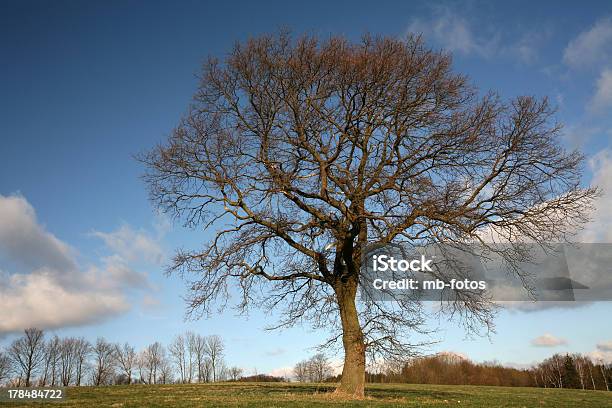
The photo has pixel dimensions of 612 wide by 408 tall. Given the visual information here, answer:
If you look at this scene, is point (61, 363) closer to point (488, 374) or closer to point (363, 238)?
point (488, 374)

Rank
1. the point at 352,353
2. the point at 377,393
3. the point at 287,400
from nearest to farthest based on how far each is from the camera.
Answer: the point at 287,400, the point at 352,353, the point at 377,393

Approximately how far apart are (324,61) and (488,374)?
9230 centimetres

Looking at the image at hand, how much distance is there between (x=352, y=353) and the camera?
54.8 feet

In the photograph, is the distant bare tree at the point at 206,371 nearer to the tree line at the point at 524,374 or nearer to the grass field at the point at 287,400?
the tree line at the point at 524,374

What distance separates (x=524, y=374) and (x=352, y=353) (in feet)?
324

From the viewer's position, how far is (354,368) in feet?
54.8

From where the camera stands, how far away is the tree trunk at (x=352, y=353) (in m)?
16.6

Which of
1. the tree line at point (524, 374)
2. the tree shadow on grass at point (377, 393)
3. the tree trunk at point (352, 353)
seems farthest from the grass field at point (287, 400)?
the tree line at point (524, 374)

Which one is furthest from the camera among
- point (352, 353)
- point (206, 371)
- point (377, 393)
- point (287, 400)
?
point (206, 371)

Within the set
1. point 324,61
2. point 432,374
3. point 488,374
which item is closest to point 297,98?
point 324,61

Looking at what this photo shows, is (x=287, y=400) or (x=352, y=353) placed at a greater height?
(x=352, y=353)

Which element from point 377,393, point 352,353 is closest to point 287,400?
point 352,353

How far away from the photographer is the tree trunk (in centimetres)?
1658

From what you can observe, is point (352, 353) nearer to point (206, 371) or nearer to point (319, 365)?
point (319, 365)
